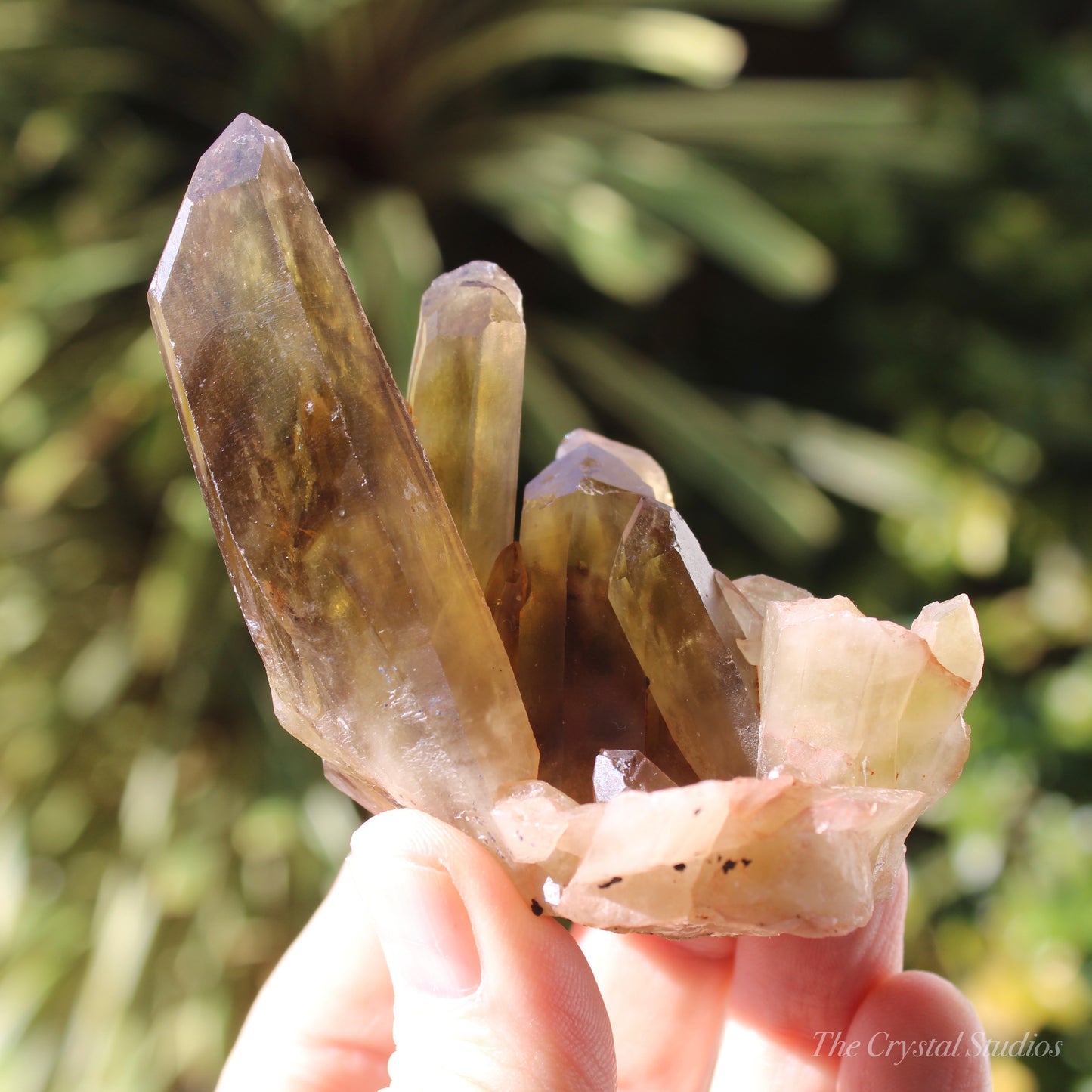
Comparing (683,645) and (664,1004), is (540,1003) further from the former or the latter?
(664,1004)

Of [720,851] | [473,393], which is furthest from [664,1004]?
[473,393]

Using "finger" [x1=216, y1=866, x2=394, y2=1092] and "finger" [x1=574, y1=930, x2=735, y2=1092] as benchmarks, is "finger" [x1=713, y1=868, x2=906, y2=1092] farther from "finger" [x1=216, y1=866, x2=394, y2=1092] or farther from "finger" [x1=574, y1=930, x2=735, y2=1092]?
"finger" [x1=216, y1=866, x2=394, y2=1092]

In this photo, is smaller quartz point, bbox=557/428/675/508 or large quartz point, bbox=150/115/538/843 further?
smaller quartz point, bbox=557/428/675/508

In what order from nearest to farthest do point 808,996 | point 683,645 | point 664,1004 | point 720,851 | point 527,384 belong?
1. point 720,851
2. point 683,645
3. point 808,996
4. point 664,1004
5. point 527,384

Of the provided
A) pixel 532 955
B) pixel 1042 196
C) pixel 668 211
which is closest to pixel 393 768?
pixel 532 955

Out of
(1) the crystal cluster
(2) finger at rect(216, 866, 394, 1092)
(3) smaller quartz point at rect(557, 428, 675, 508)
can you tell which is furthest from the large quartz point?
(2) finger at rect(216, 866, 394, 1092)

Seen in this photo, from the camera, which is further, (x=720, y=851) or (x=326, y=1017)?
(x=326, y=1017)

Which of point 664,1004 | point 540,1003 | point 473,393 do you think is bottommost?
point 664,1004
